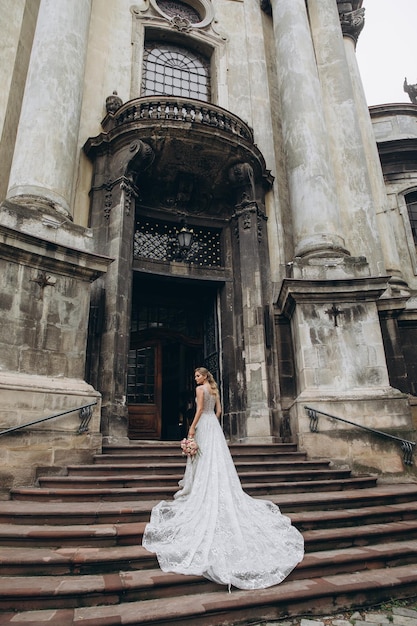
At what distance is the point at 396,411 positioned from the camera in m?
8.20

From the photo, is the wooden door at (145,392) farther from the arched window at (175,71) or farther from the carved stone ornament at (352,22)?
the carved stone ornament at (352,22)

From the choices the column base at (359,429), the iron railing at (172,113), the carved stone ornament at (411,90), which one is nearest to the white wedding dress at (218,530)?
the column base at (359,429)

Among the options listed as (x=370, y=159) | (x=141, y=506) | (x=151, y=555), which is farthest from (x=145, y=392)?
(x=370, y=159)

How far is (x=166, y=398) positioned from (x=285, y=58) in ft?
33.5

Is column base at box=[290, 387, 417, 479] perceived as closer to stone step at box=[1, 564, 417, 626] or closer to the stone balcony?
stone step at box=[1, 564, 417, 626]

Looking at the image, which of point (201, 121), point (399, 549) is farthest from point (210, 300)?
point (399, 549)

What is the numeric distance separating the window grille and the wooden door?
240 centimetres

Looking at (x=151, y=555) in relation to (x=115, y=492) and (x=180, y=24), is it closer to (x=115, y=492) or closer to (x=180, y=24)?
(x=115, y=492)

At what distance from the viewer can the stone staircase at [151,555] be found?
3.56 m

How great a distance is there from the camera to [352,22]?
616 inches

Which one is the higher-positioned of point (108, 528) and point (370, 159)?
point (370, 159)

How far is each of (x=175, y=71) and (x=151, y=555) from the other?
13922 millimetres

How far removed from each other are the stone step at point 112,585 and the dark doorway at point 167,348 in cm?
681

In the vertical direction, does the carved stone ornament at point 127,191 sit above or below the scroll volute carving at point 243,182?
below
